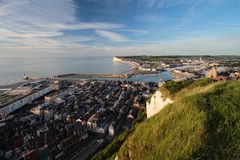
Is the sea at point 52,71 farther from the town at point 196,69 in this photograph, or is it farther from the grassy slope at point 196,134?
the grassy slope at point 196,134

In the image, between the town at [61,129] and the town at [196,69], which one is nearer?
the town at [61,129]

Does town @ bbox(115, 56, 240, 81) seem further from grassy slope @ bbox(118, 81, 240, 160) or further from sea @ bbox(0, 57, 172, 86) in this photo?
grassy slope @ bbox(118, 81, 240, 160)

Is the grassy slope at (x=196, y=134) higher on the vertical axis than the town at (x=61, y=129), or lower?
higher

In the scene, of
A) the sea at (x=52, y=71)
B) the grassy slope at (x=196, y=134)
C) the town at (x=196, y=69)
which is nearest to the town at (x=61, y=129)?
the grassy slope at (x=196, y=134)

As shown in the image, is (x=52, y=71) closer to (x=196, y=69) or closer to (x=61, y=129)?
(x=196, y=69)

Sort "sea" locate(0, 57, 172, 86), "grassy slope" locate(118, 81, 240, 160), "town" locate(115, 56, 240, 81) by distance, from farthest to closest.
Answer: "sea" locate(0, 57, 172, 86) → "town" locate(115, 56, 240, 81) → "grassy slope" locate(118, 81, 240, 160)

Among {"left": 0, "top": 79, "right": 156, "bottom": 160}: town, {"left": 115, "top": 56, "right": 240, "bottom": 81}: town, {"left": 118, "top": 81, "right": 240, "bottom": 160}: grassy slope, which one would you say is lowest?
{"left": 0, "top": 79, "right": 156, "bottom": 160}: town

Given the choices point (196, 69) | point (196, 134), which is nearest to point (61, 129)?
point (196, 134)

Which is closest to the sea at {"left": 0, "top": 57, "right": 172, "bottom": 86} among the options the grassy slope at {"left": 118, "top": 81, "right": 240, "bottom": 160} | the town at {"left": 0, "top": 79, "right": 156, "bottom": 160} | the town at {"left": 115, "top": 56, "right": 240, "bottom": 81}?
the town at {"left": 115, "top": 56, "right": 240, "bottom": 81}
